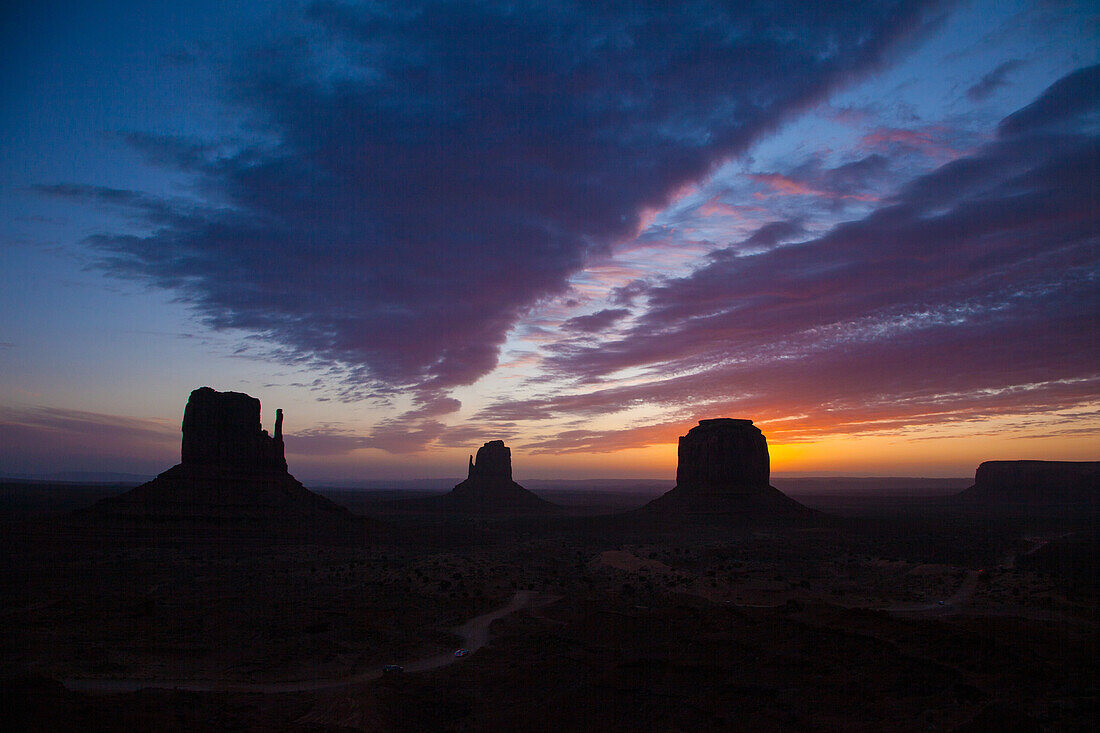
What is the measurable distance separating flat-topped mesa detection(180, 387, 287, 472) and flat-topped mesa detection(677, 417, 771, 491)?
55831mm

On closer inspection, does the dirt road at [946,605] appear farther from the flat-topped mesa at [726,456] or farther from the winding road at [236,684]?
the flat-topped mesa at [726,456]

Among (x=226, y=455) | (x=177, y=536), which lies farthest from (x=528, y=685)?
(x=226, y=455)

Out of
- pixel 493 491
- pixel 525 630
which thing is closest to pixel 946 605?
pixel 525 630

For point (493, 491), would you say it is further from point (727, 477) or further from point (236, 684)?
point (236, 684)

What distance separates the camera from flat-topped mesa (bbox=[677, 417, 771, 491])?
7756 centimetres

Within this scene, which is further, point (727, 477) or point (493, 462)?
point (493, 462)

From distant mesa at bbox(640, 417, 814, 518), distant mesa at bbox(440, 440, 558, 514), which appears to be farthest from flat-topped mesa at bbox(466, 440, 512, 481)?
distant mesa at bbox(640, 417, 814, 518)

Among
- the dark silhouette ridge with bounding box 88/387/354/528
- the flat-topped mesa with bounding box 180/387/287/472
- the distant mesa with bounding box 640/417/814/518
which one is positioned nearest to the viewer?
the dark silhouette ridge with bounding box 88/387/354/528

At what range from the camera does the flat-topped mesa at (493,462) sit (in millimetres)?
130000

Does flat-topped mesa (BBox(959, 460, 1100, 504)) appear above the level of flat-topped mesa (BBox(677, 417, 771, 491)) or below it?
below

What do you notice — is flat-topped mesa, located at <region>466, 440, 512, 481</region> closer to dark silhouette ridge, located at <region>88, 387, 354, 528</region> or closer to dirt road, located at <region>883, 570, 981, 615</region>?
dark silhouette ridge, located at <region>88, 387, 354, 528</region>

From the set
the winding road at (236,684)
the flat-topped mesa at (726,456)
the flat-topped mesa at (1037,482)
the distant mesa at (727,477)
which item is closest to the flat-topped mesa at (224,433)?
the winding road at (236,684)

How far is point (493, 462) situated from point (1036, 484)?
12984cm

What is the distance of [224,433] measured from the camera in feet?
200
